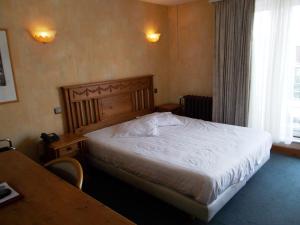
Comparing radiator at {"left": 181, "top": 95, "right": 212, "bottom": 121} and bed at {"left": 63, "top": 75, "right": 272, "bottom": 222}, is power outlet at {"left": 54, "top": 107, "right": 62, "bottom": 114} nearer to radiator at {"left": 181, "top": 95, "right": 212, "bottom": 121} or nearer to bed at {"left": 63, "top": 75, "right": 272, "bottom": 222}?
bed at {"left": 63, "top": 75, "right": 272, "bottom": 222}

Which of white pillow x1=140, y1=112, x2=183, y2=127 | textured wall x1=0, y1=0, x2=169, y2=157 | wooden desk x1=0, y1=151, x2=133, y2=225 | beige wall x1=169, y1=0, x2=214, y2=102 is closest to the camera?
wooden desk x1=0, y1=151, x2=133, y2=225

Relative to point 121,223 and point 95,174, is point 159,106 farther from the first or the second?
point 121,223

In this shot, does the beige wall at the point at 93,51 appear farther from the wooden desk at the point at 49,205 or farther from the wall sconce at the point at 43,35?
the wooden desk at the point at 49,205

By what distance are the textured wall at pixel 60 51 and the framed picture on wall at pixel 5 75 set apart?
60 mm

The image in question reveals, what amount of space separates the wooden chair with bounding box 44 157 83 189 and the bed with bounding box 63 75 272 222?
3.12 ft

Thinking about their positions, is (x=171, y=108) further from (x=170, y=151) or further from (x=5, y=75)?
(x=5, y=75)

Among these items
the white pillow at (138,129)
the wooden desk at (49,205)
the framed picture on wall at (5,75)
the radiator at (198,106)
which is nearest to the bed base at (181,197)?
the white pillow at (138,129)

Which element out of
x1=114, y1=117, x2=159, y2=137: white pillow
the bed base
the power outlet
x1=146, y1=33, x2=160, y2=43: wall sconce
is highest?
x1=146, y1=33, x2=160, y2=43: wall sconce

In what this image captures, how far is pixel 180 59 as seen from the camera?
4.73 m

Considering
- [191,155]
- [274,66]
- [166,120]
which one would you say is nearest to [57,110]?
[166,120]

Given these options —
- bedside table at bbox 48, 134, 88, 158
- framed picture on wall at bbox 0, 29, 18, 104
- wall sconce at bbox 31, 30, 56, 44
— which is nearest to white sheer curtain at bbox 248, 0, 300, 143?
bedside table at bbox 48, 134, 88, 158

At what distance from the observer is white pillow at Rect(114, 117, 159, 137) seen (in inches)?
127

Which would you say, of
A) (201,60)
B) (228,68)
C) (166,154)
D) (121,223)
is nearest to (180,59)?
(201,60)

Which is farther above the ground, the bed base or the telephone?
the telephone
